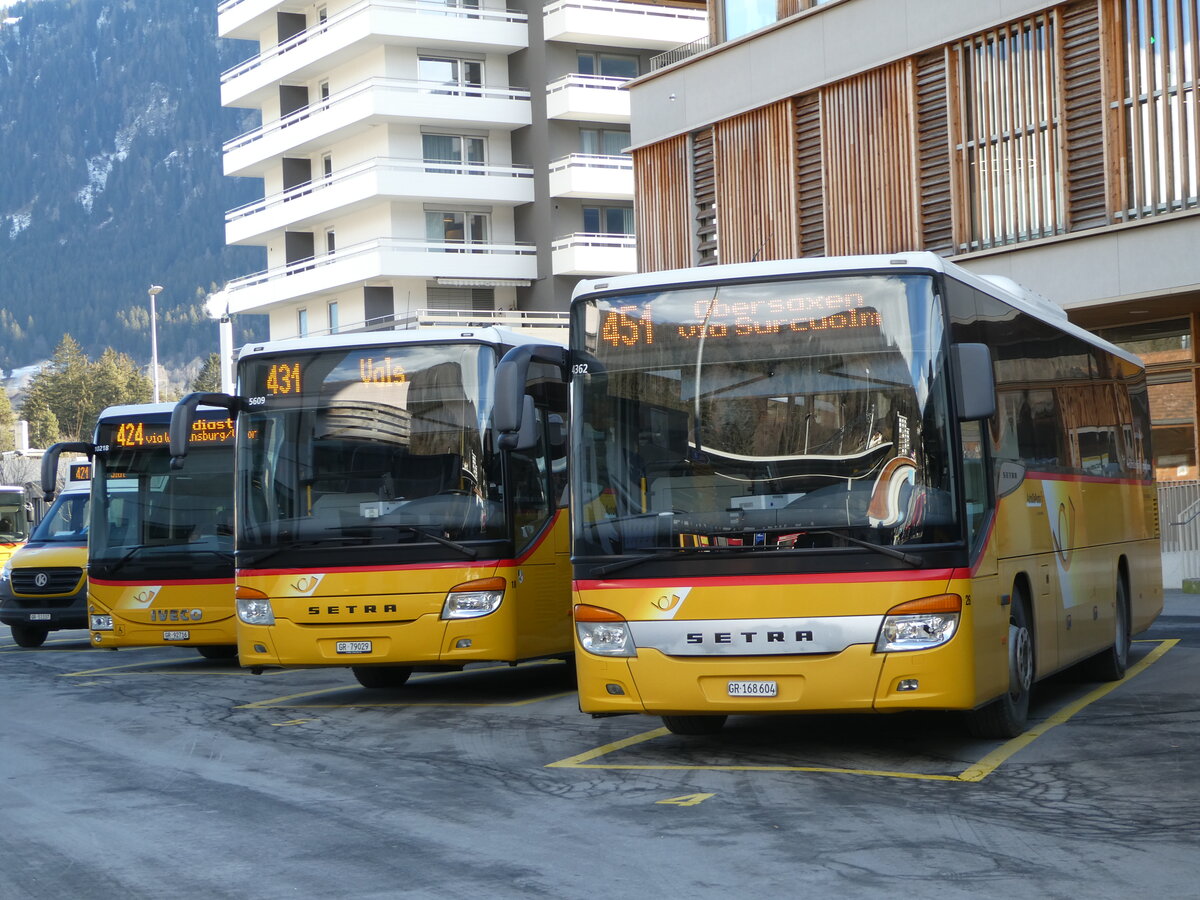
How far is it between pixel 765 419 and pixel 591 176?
4666 centimetres

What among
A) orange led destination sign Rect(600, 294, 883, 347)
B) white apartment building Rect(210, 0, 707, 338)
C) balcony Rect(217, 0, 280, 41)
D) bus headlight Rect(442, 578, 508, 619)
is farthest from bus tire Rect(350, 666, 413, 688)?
balcony Rect(217, 0, 280, 41)

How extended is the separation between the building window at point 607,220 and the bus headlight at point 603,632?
47340 millimetres

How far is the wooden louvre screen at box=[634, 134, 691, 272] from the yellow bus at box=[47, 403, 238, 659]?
535 inches

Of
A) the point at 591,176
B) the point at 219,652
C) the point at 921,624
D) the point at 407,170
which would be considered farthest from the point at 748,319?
the point at 407,170

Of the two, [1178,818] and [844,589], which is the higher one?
[844,589]

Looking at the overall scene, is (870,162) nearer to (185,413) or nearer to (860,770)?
(185,413)

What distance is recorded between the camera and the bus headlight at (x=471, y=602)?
13.6 m

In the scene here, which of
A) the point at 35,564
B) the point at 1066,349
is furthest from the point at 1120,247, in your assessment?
the point at 35,564

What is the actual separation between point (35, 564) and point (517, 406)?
16607 mm

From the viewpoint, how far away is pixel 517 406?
10.3 m

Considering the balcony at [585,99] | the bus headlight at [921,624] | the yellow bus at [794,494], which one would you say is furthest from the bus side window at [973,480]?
the balcony at [585,99]

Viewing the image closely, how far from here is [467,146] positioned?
5756cm

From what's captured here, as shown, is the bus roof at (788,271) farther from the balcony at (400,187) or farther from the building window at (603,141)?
the building window at (603,141)

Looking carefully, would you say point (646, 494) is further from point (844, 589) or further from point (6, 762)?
point (6, 762)
